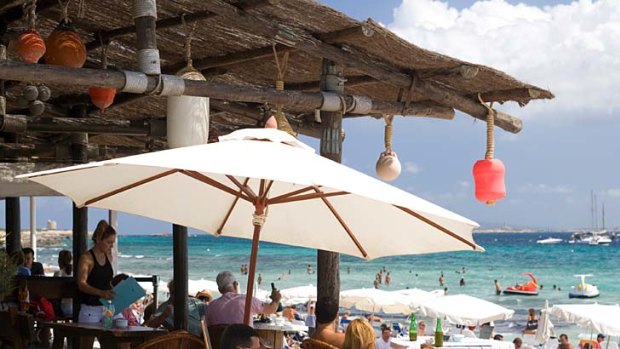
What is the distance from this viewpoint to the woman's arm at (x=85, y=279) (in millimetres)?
5320

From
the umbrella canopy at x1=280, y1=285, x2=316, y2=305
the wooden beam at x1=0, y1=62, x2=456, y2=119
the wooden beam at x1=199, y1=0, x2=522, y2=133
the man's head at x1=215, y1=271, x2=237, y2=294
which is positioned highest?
the wooden beam at x1=199, y1=0, x2=522, y2=133

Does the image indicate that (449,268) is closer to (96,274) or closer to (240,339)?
(96,274)

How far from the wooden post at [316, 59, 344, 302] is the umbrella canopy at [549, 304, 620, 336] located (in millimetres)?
9081

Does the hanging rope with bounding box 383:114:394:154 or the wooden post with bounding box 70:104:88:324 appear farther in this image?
the wooden post with bounding box 70:104:88:324

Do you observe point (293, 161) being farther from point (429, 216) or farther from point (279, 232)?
point (279, 232)

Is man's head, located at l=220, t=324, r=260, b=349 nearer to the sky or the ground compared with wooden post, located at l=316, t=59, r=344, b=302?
nearer to the ground

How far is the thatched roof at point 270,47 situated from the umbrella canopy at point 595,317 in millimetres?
8130

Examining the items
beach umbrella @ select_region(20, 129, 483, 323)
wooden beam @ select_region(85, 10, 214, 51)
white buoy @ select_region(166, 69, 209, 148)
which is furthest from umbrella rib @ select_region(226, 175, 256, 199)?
wooden beam @ select_region(85, 10, 214, 51)

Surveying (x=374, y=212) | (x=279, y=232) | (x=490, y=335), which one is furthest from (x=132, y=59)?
(x=490, y=335)

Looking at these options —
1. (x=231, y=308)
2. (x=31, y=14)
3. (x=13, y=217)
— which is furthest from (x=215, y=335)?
(x=13, y=217)

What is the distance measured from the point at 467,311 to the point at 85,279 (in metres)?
11.3

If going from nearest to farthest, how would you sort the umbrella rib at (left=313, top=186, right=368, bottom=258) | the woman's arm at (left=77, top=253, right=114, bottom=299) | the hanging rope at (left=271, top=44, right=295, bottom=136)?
1. the umbrella rib at (left=313, top=186, right=368, bottom=258)
2. the woman's arm at (left=77, top=253, right=114, bottom=299)
3. the hanging rope at (left=271, top=44, right=295, bottom=136)

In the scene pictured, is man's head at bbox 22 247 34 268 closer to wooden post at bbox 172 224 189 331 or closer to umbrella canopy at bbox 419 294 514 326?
wooden post at bbox 172 224 189 331

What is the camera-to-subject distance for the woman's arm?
5.32 meters
